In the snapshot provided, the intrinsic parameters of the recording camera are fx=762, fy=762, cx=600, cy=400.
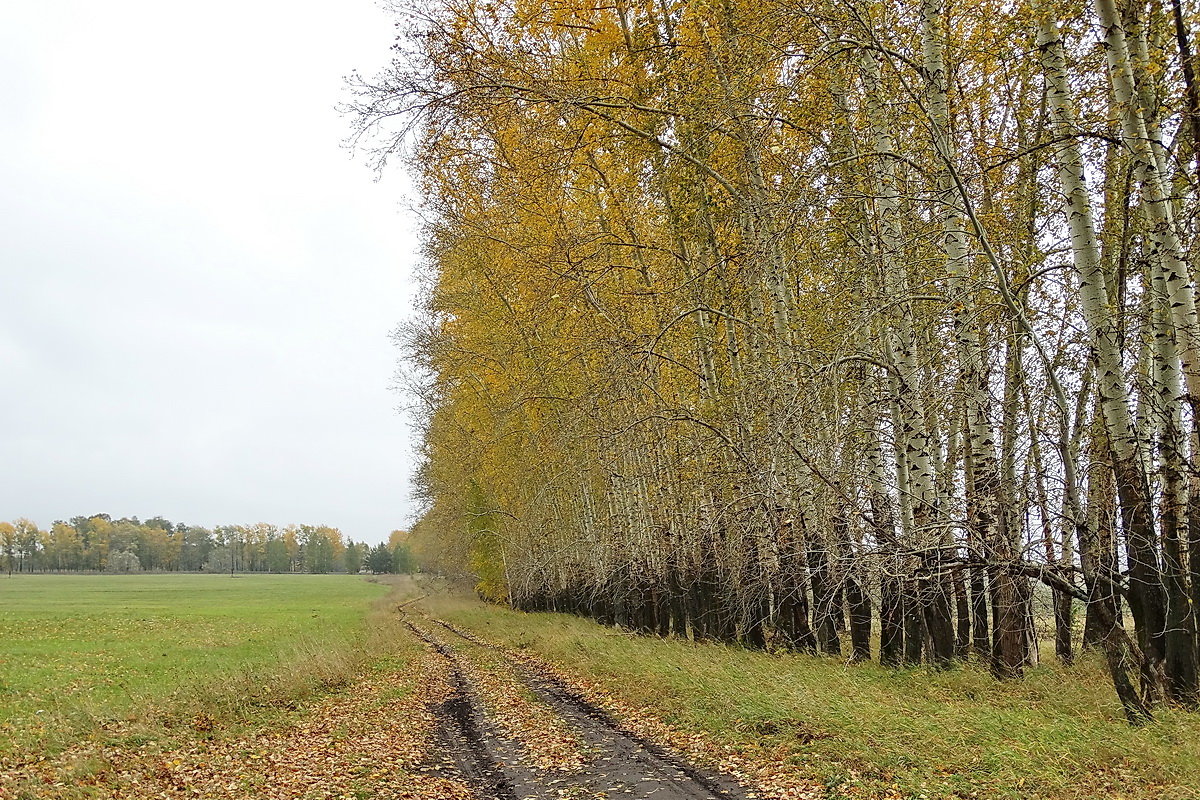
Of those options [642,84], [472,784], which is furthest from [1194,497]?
[642,84]

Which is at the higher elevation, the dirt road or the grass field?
the dirt road

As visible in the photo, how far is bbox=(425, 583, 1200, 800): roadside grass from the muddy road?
0.85m

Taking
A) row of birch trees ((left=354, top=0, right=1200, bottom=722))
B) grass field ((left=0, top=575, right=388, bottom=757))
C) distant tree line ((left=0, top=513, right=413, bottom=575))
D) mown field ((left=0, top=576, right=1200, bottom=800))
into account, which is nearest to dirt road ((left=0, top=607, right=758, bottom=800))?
mown field ((left=0, top=576, right=1200, bottom=800))

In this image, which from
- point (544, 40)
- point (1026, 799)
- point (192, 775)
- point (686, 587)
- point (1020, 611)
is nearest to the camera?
point (1026, 799)

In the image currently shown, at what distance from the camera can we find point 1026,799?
5.54m

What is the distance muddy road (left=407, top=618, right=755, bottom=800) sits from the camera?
7.02 metres

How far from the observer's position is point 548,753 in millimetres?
8516

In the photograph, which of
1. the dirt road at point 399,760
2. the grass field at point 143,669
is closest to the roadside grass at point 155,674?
the grass field at point 143,669

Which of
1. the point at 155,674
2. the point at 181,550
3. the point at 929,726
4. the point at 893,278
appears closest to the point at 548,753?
the point at 929,726

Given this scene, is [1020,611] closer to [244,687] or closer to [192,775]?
[192,775]

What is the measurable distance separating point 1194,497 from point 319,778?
27.1 ft

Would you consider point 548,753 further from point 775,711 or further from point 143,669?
point 143,669

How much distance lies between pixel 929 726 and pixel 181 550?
174618mm

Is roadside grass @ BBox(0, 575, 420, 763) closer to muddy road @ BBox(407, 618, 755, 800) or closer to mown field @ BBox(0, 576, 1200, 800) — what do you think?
mown field @ BBox(0, 576, 1200, 800)
